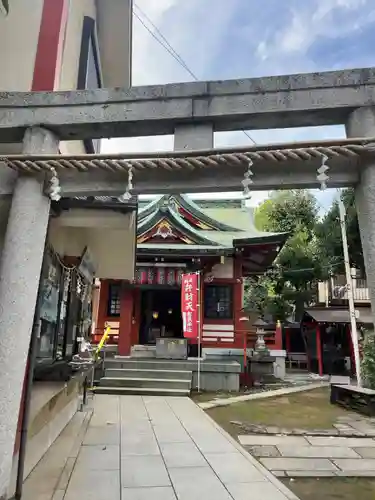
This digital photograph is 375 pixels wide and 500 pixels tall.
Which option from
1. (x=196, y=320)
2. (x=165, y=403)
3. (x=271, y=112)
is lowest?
(x=165, y=403)

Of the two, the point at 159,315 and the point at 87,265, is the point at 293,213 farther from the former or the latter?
the point at 87,265

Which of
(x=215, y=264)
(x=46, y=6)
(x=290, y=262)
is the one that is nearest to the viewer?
(x=46, y=6)

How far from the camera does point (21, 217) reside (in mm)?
3254

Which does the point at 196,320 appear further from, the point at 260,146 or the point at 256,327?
the point at 260,146

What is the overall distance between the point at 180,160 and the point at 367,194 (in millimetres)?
1464

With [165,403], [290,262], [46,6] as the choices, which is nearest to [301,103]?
[46,6]

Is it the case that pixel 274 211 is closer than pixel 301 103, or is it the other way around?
pixel 301 103

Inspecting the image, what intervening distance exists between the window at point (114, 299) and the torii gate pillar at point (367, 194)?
13388mm

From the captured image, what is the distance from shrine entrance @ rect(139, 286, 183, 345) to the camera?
17266 mm

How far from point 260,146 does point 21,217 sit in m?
2.04

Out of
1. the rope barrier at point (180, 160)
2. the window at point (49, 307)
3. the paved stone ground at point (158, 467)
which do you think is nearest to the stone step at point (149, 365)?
the paved stone ground at point (158, 467)

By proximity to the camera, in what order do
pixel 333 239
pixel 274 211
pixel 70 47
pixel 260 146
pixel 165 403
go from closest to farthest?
pixel 260 146 < pixel 70 47 < pixel 165 403 < pixel 333 239 < pixel 274 211

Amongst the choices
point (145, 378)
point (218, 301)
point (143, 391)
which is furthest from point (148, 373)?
point (218, 301)

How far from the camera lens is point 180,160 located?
3123 mm
